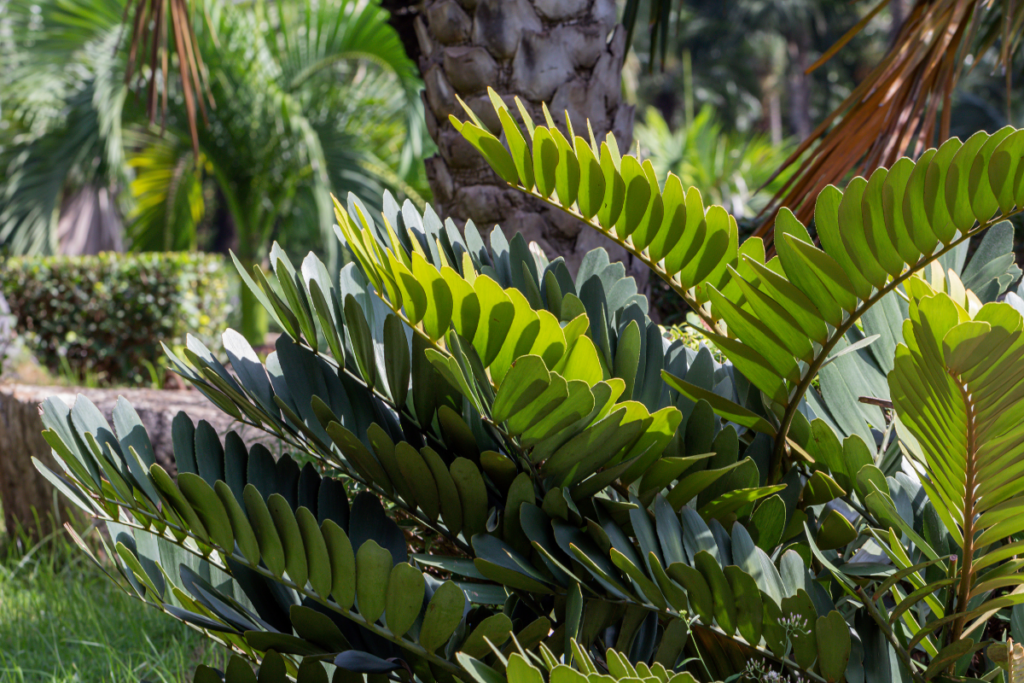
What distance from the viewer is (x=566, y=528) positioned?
98 centimetres

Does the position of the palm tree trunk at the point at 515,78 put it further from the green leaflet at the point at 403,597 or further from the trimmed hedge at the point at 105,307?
the trimmed hedge at the point at 105,307

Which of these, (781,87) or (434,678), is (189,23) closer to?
(434,678)

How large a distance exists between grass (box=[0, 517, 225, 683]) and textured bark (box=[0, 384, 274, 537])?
51 centimetres

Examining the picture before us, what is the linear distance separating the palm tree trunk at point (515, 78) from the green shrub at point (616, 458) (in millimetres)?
761

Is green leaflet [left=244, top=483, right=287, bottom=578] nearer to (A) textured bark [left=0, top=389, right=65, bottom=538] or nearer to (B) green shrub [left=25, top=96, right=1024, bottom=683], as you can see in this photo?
(B) green shrub [left=25, top=96, right=1024, bottom=683]

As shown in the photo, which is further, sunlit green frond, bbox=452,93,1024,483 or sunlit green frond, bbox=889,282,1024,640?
sunlit green frond, bbox=452,93,1024,483

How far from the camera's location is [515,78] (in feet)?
6.24

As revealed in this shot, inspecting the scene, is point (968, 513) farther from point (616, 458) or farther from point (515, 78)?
point (515, 78)

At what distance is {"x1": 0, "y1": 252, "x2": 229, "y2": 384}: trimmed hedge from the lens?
5223 mm

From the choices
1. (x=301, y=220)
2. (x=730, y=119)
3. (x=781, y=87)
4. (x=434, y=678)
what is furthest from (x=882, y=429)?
(x=781, y=87)

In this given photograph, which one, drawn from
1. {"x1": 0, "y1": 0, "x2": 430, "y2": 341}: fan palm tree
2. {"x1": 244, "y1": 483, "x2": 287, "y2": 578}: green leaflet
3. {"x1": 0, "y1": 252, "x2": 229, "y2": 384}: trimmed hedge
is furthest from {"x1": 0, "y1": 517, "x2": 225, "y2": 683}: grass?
{"x1": 0, "y1": 0, "x2": 430, "y2": 341}: fan palm tree

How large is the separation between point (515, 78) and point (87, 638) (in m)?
1.94

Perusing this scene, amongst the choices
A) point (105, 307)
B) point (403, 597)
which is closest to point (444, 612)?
point (403, 597)

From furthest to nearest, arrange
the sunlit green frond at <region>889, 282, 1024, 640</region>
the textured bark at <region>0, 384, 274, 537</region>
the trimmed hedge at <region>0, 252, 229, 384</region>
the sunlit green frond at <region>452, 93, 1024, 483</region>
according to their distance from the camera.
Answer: the trimmed hedge at <region>0, 252, 229, 384</region>
the textured bark at <region>0, 384, 274, 537</region>
the sunlit green frond at <region>452, 93, 1024, 483</region>
the sunlit green frond at <region>889, 282, 1024, 640</region>
